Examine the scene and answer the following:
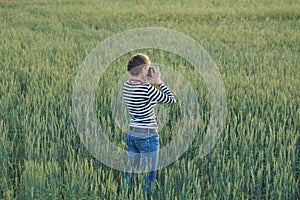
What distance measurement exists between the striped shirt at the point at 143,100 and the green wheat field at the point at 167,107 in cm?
37

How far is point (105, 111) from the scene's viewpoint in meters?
4.04

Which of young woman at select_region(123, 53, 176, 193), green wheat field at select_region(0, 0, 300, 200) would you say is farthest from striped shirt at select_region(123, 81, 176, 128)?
green wheat field at select_region(0, 0, 300, 200)

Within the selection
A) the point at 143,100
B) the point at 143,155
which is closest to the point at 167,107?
the point at 143,155

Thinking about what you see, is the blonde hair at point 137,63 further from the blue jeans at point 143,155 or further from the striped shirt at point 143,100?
the blue jeans at point 143,155

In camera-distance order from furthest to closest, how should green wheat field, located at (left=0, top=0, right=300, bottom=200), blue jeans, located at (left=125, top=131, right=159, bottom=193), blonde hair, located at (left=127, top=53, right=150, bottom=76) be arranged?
green wheat field, located at (left=0, top=0, right=300, bottom=200) → blue jeans, located at (left=125, top=131, right=159, bottom=193) → blonde hair, located at (left=127, top=53, right=150, bottom=76)

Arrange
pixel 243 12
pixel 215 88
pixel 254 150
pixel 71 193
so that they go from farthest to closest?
1. pixel 243 12
2. pixel 215 88
3. pixel 254 150
4. pixel 71 193

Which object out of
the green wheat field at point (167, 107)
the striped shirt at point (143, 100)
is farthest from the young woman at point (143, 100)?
the green wheat field at point (167, 107)

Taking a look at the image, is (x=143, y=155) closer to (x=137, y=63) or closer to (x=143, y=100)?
(x=143, y=100)

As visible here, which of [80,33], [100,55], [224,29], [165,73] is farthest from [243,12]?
[165,73]

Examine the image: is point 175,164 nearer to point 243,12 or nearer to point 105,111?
point 105,111

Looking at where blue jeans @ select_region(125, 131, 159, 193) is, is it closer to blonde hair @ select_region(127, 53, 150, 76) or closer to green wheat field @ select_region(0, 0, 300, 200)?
green wheat field @ select_region(0, 0, 300, 200)

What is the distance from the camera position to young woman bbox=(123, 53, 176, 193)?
2.34 metres

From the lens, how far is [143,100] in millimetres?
2395

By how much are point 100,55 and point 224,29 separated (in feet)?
13.2
